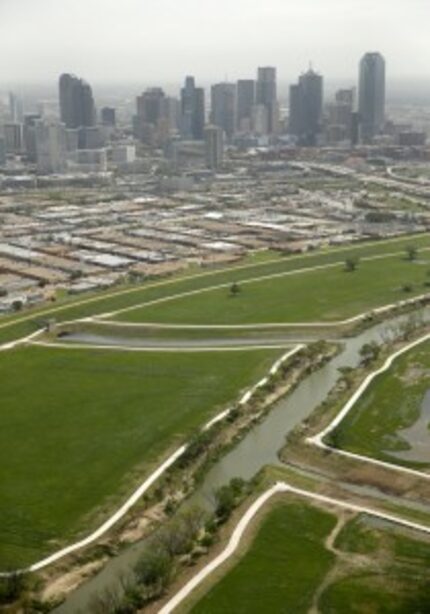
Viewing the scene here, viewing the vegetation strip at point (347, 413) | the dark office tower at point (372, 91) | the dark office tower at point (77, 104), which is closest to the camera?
the vegetation strip at point (347, 413)

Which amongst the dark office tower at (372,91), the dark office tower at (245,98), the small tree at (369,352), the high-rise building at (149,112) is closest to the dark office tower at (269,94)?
the dark office tower at (245,98)

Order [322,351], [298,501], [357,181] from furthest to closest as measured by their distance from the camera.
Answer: [357,181]
[322,351]
[298,501]

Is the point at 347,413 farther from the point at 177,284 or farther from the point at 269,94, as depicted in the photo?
the point at 269,94

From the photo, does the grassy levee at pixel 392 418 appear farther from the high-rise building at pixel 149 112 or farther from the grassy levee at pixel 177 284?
the high-rise building at pixel 149 112

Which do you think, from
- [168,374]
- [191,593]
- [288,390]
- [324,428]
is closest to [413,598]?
[191,593]

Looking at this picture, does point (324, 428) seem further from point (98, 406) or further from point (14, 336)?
point (14, 336)
